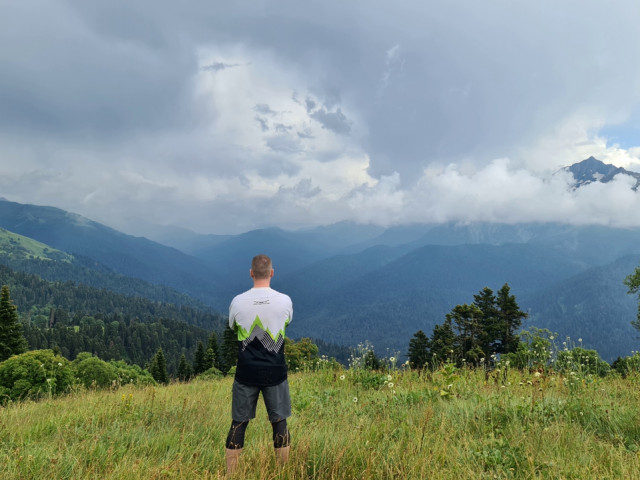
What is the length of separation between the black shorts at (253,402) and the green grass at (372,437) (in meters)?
0.39

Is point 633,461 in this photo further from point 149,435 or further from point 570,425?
point 149,435

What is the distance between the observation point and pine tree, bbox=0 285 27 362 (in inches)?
1446

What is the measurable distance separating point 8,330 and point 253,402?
1900 inches

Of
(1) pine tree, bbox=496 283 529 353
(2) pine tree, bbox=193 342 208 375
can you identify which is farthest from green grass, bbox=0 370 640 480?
(2) pine tree, bbox=193 342 208 375

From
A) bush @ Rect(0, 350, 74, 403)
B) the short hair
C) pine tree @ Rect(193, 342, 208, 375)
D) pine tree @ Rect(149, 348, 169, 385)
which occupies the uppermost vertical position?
the short hair

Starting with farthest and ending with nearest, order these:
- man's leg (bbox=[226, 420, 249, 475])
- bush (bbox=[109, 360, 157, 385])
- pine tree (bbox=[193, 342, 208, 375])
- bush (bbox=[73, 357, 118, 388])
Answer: pine tree (bbox=[193, 342, 208, 375]) < bush (bbox=[73, 357, 118, 388]) < bush (bbox=[109, 360, 157, 385]) < man's leg (bbox=[226, 420, 249, 475])

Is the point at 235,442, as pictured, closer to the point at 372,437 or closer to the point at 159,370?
the point at 372,437

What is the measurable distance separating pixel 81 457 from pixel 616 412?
7.20m

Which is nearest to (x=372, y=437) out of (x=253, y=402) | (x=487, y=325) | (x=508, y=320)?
(x=253, y=402)

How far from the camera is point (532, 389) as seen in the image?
625cm

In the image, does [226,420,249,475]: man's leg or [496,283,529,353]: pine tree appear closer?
[226,420,249,475]: man's leg

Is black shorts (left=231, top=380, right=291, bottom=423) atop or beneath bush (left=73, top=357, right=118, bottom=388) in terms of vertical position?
atop

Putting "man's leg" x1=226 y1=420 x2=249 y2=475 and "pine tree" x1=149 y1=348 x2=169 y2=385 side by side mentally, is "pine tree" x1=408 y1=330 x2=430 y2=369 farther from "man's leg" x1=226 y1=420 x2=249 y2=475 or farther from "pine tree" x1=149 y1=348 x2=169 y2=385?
"man's leg" x1=226 y1=420 x2=249 y2=475

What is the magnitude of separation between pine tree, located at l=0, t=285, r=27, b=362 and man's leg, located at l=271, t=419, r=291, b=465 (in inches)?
1812
